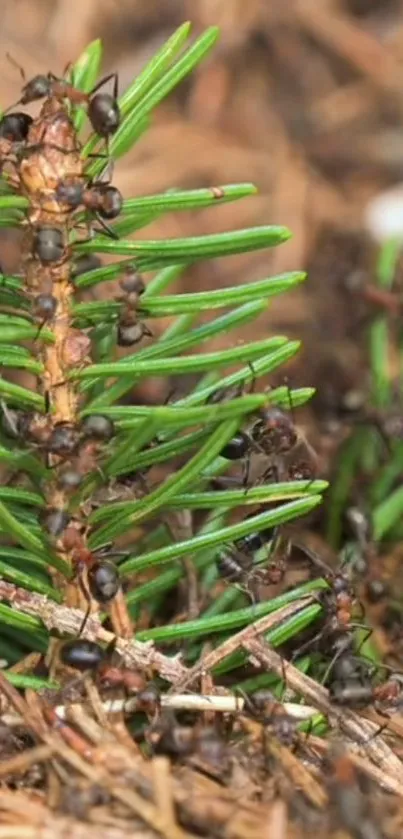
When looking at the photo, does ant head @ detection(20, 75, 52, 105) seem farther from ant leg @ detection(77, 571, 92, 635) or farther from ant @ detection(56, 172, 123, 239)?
ant leg @ detection(77, 571, 92, 635)

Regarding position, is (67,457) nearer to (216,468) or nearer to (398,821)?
(216,468)

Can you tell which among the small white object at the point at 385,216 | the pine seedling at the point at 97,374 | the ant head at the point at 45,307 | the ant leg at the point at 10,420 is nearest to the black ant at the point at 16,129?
the pine seedling at the point at 97,374

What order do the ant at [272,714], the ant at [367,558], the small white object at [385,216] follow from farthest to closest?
the small white object at [385,216], the ant at [367,558], the ant at [272,714]

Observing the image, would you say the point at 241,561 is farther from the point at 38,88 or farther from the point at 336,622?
the point at 38,88

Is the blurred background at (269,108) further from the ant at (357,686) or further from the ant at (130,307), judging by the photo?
the ant at (357,686)

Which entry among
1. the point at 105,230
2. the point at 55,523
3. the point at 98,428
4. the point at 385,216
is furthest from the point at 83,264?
the point at 385,216

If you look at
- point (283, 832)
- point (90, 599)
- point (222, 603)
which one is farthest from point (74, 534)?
point (283, 832)

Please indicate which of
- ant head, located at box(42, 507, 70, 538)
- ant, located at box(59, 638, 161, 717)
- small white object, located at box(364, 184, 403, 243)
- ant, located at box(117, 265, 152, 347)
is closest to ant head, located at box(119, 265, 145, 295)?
ant, located at box(117, 265, 152, 347)
